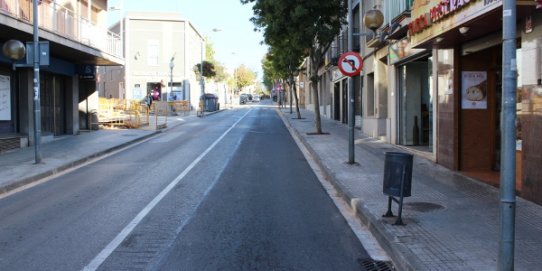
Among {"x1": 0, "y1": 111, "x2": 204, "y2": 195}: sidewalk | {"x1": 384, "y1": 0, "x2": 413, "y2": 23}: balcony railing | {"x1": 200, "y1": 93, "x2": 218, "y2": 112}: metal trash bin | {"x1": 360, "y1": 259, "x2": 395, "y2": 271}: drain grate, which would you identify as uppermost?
{"x1": 384, "y1": 0, "x2": 413, "y2": 23}: balcony railing

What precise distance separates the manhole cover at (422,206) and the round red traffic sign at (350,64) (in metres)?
5.46

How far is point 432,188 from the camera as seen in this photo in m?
10.0

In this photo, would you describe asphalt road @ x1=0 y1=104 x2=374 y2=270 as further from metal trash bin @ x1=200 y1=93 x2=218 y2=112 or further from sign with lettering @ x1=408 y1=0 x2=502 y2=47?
metal trash bin @ x1=200 y1=93 x2=218 y2=112

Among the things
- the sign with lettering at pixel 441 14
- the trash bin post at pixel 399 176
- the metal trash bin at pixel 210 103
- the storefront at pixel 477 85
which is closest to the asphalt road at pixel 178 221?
the trash bin post at pixel 399 176

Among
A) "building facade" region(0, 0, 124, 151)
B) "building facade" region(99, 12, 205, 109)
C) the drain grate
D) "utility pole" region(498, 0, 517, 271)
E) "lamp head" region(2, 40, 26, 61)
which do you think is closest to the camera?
"utility pole" region(498, 0, 517, 271)

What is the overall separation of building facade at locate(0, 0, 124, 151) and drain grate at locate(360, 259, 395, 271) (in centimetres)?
1101

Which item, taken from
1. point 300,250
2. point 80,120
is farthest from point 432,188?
point 80,120

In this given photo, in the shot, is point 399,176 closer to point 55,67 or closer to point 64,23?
point 64,23

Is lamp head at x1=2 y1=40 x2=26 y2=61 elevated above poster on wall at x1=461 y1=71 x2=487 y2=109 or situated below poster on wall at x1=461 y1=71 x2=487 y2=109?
above

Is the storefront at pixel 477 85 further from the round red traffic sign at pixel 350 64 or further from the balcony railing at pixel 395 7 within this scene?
the balcony railing at pixel 395 7

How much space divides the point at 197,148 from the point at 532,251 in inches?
540

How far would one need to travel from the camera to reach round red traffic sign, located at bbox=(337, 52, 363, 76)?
44.1ft

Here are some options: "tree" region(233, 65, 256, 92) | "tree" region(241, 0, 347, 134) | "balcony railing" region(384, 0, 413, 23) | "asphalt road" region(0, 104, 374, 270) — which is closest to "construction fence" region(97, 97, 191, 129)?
"tree" region(241, 0, 347, 134)

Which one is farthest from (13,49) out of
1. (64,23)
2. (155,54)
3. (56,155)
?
(155,54)
